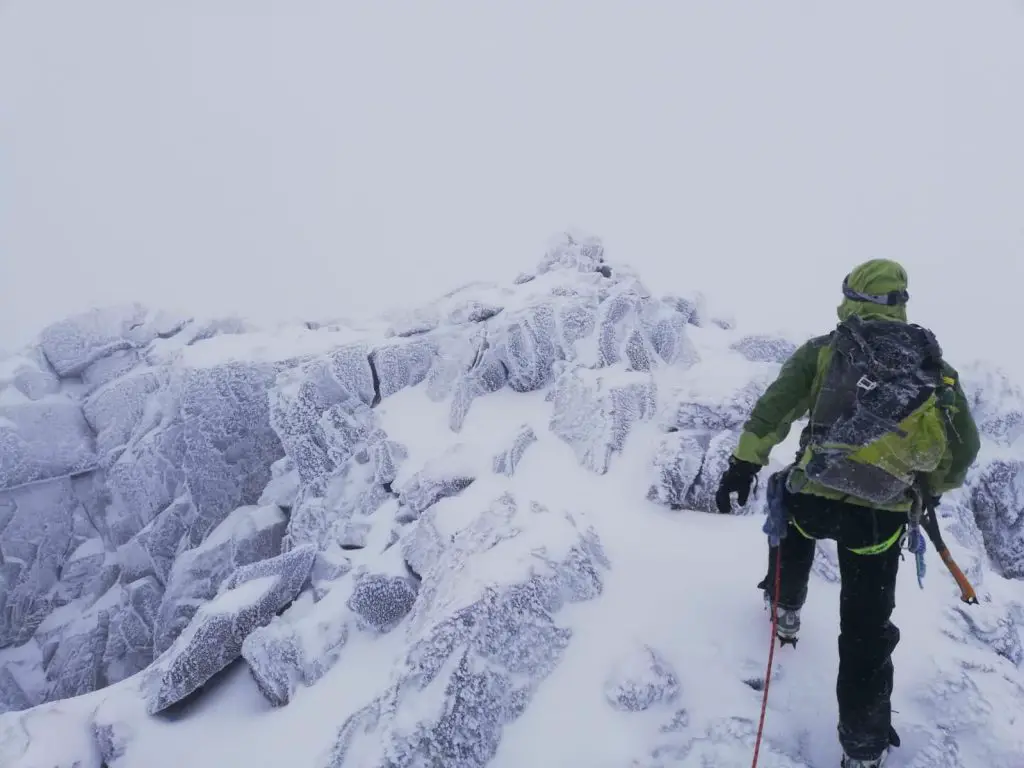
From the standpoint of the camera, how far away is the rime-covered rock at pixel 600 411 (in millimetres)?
12336

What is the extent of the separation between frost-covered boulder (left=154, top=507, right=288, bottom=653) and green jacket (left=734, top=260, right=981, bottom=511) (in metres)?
15.8

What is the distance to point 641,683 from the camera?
652cm

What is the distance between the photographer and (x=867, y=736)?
17.3 feet

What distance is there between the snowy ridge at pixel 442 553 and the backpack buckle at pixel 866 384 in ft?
11.0

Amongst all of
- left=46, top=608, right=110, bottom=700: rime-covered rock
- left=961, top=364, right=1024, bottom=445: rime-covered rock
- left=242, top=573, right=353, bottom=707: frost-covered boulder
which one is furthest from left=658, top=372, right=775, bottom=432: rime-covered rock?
left=46, top=608, right=110, bottom=700: rime-covered rock

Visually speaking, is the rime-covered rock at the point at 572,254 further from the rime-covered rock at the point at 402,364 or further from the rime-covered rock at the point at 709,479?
the rime-covered rock at the point at 709,479

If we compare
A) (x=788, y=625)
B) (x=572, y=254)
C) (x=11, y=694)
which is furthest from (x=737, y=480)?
(x=11, y=694)

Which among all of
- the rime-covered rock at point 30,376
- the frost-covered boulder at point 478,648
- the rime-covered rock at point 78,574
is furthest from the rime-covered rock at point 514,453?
the rime-covered rock at point 30,376

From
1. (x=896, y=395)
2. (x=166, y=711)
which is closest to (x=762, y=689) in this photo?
(x=896, y=395)

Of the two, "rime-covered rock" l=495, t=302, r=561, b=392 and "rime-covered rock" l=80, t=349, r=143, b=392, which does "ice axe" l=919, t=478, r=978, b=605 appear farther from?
"rime-covered rock" l=80, t=349, r=143, b=392

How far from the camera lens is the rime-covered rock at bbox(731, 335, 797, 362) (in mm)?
17062

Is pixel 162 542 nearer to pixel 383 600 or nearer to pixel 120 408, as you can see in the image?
pixel 120 408

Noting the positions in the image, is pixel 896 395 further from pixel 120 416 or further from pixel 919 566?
pixel 120 416

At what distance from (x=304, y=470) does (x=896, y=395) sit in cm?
1581
